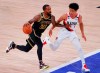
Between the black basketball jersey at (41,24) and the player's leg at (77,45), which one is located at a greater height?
the black basketball jersey at (41,24)

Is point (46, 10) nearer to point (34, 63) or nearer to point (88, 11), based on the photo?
point (34, 63)

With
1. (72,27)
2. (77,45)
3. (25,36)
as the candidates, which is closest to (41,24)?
(72,27)

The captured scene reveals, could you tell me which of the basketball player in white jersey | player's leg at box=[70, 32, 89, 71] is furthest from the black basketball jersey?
player's leg at box=[70, 32, 89, 71]

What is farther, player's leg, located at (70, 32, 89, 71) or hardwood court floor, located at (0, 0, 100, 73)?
hardwood court floor, located at (0, 0, 100, 73)

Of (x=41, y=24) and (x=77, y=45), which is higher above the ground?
(x=41, y=24)

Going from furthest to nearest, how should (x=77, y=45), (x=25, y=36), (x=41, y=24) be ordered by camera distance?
(x=25, y=36)
(x=41, y=24)
(x=77, y=45)

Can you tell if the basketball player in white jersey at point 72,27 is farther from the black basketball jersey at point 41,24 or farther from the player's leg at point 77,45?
the black basketball jersey at point 41,24

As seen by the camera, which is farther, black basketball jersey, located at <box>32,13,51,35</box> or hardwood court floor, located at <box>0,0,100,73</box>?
hardwood court floor, located at <box>0,0,100,73</box>

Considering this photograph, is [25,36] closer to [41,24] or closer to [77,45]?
[41,24]

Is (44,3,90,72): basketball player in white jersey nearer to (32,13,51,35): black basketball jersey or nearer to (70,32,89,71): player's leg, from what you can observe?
(70,32,89,71): player's leg

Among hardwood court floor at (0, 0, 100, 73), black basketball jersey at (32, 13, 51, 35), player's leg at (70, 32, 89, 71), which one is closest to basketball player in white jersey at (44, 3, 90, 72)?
player's leg at (70, 32, 89, 71)

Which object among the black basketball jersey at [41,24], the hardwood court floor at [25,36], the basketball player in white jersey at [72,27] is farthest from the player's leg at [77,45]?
the hardwood court floor at [25,36]

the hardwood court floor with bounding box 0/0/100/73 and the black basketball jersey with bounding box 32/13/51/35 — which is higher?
the black basketball jersey with bounding box 32/13/51/35

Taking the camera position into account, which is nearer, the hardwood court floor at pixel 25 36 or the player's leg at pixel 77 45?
the player's leg at pixel 77 45
